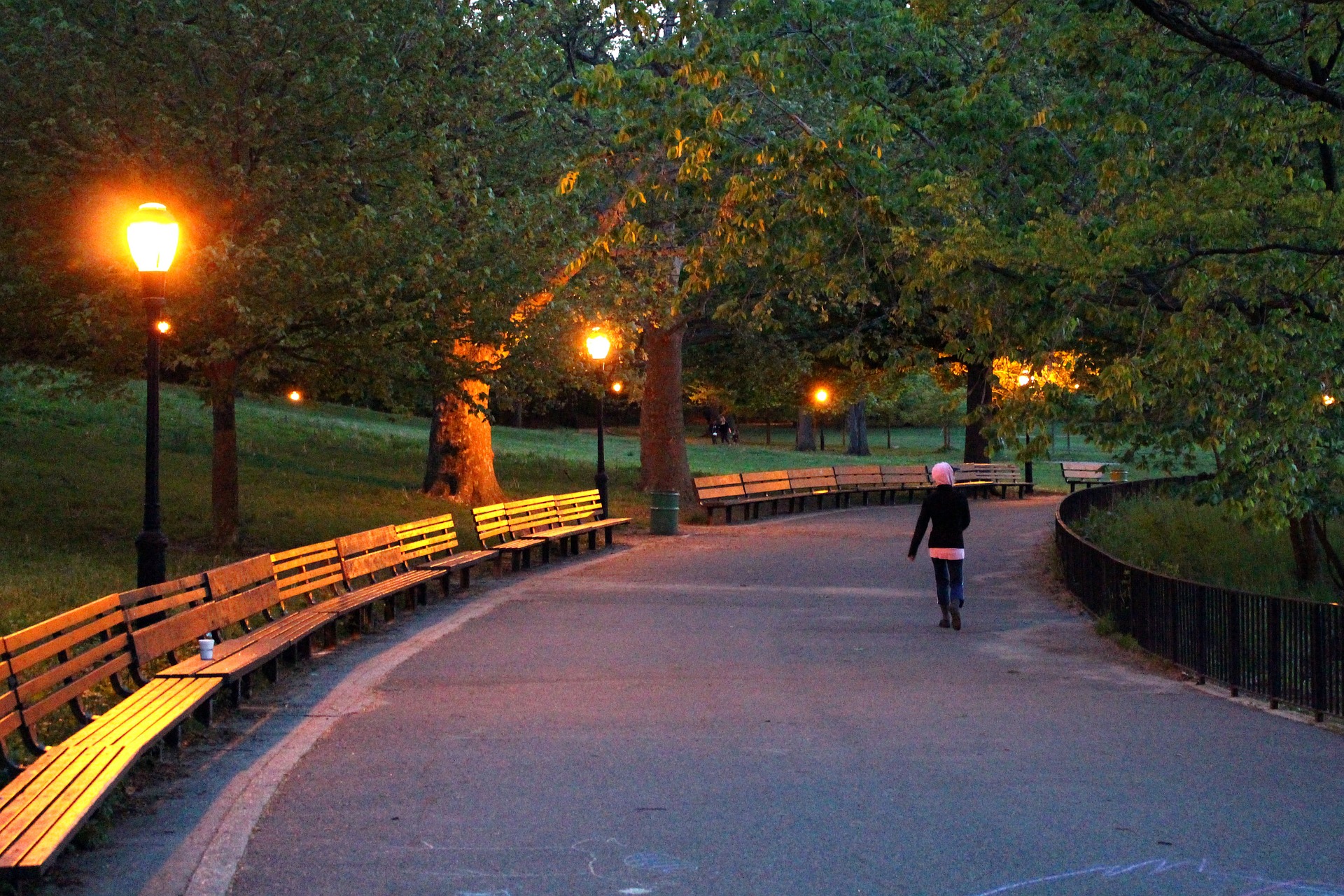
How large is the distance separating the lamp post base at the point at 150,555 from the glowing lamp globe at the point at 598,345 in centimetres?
1235

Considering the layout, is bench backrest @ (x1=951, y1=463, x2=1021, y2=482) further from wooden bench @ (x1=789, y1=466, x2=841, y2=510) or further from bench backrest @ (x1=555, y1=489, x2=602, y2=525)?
bench backrest @ (x1=555, y1=489, x2=602, y2=525)

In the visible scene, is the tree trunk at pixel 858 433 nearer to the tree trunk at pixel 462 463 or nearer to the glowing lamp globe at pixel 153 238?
the tree trunk at pixel 462 463

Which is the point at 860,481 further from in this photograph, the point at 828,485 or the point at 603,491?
the point at 603,491

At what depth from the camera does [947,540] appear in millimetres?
13195

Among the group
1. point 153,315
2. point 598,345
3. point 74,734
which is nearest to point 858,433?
point 598,345

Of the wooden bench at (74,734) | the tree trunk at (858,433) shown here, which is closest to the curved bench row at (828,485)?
the wooden bench at (74,734)

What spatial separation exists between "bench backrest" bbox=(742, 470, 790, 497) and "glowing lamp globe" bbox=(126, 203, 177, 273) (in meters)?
18.1

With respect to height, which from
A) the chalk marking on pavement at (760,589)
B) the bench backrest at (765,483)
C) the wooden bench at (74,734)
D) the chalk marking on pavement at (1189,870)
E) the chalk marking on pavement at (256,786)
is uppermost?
the bench backrest at (765,483)

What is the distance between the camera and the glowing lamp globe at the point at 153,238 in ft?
36.7

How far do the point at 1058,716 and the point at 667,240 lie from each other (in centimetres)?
1916

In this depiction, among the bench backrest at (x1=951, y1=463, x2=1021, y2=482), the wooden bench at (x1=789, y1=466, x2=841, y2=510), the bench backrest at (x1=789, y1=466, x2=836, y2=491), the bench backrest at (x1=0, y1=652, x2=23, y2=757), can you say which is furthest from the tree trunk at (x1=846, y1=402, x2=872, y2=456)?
the bench backrest at (x1=0, y1=652, x2=23, y2=757)

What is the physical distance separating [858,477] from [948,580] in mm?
21406

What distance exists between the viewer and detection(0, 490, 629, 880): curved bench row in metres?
5.70

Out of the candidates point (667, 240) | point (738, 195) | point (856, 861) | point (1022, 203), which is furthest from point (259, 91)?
point (856, 861)
